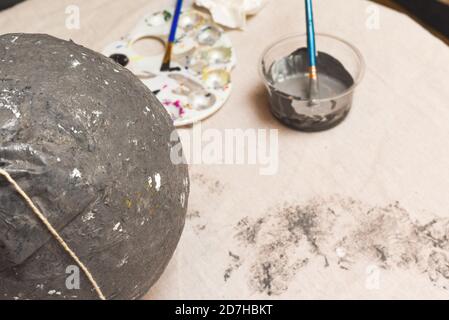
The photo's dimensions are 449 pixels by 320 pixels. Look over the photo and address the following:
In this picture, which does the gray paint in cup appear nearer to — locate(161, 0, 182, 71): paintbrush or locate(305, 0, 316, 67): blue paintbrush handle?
→ locate(305, 0, 316, 67): blue paintbrush handle

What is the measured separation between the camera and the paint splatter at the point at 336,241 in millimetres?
1120

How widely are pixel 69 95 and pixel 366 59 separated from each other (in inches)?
35.2

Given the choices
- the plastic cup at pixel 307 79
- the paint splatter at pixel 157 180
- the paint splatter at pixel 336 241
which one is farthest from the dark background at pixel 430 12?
the paint splatter at pixel 157 180

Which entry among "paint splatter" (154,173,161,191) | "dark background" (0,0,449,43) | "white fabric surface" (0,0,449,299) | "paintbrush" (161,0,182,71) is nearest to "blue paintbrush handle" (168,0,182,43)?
"paintbrush" (161,0,182,71)

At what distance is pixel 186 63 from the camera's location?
1518mm

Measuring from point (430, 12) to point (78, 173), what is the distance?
4.25ft

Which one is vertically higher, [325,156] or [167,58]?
[167,58]

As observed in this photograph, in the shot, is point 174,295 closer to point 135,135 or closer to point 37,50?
point 135,135

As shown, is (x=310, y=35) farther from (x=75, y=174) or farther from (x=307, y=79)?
(x=75, y=174)

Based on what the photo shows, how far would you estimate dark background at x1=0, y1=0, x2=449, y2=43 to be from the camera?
1.67 meters

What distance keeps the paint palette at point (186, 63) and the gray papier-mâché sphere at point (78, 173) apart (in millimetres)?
451

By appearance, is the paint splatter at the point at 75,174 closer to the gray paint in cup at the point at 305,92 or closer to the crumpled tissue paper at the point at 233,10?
the gray paint in cup at the point at 305,92

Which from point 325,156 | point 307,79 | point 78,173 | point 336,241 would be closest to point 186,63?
point 307,79

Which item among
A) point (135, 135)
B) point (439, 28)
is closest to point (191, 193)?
point (135, 135)
